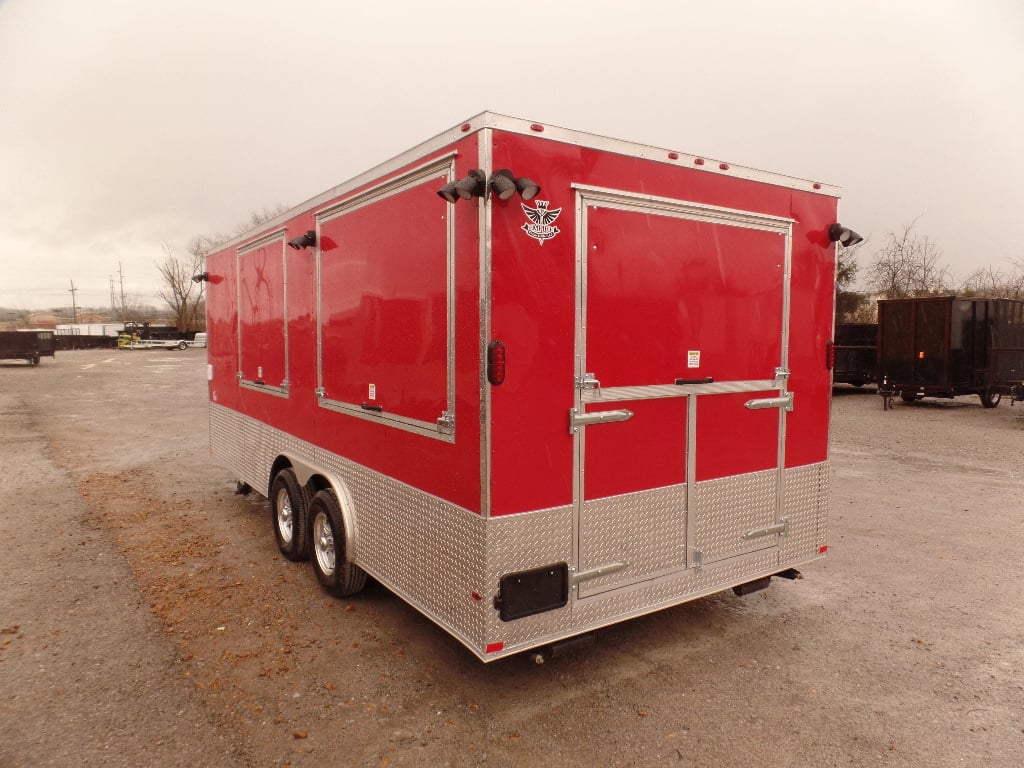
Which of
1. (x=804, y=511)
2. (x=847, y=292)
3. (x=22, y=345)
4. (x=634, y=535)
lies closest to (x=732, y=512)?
(x=804, y=511)

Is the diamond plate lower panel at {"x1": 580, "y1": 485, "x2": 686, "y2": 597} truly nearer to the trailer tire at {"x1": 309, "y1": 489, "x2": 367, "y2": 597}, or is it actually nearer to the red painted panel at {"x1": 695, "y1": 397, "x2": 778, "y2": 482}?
the red painted panel at {"x1": 695, "y1": 397, "x2": 778, "y2": 482}

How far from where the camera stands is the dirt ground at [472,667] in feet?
10.3

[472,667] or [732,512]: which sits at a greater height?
[732,512]

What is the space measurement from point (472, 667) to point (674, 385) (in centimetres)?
195

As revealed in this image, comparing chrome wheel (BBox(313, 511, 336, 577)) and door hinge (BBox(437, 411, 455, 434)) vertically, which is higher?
door hinge (BBox(437, 411, 455, 434))

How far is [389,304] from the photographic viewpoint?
394 centimetres

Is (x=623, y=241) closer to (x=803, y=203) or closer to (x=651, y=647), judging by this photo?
(x=803, y=203)

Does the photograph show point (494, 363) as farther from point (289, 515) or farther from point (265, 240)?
point (265, 240)

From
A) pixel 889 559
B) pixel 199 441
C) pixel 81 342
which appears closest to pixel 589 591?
pixel 889 559

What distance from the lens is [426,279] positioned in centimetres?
356

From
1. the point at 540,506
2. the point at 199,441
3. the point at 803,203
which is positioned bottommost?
the point at 199,441

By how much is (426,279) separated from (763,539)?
8.61 ft

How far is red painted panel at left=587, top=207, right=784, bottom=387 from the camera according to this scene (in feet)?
11.4

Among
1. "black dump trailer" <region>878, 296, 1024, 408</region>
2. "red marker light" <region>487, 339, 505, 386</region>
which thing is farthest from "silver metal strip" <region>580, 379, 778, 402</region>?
"black dump trailer" <region>878, 296, 1024, 408</region>
